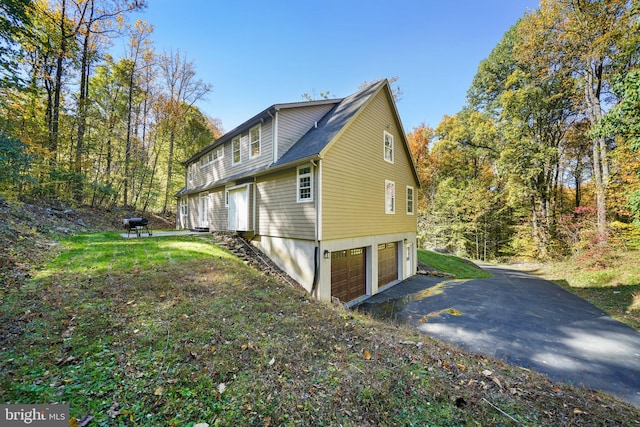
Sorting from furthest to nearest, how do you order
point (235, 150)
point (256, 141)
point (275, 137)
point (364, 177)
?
point (235, 150) → point (256, 141) → point (364, 177) → point (275, 137)

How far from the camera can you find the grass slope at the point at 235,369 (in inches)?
106

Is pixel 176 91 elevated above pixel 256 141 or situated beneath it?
elevated above

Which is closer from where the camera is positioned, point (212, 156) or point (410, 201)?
point (410, 201)

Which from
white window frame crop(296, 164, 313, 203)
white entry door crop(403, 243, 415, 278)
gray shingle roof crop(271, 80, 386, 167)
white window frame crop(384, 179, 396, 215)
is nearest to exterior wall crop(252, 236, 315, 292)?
white window frame crop(296, 164, 313, 203)

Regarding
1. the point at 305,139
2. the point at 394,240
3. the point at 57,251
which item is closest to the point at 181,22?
the point at 305,139

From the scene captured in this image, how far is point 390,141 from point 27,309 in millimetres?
13332

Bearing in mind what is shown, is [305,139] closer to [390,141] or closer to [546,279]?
[390,141]

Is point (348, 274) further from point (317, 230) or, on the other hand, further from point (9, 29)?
point (9, 29)

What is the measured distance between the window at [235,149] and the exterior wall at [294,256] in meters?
4.93

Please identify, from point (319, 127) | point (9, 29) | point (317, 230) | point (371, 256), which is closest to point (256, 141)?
point (319, 127)

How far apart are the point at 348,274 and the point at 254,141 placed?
7680 millimetres

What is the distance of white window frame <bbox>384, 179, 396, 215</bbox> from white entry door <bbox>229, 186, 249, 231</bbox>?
6861 mm

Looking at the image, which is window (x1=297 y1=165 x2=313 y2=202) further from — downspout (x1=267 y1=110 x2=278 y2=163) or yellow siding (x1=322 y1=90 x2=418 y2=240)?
downspout (x1=267 y1=110 x2=278 y2=163)

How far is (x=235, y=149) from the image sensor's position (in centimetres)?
1301
